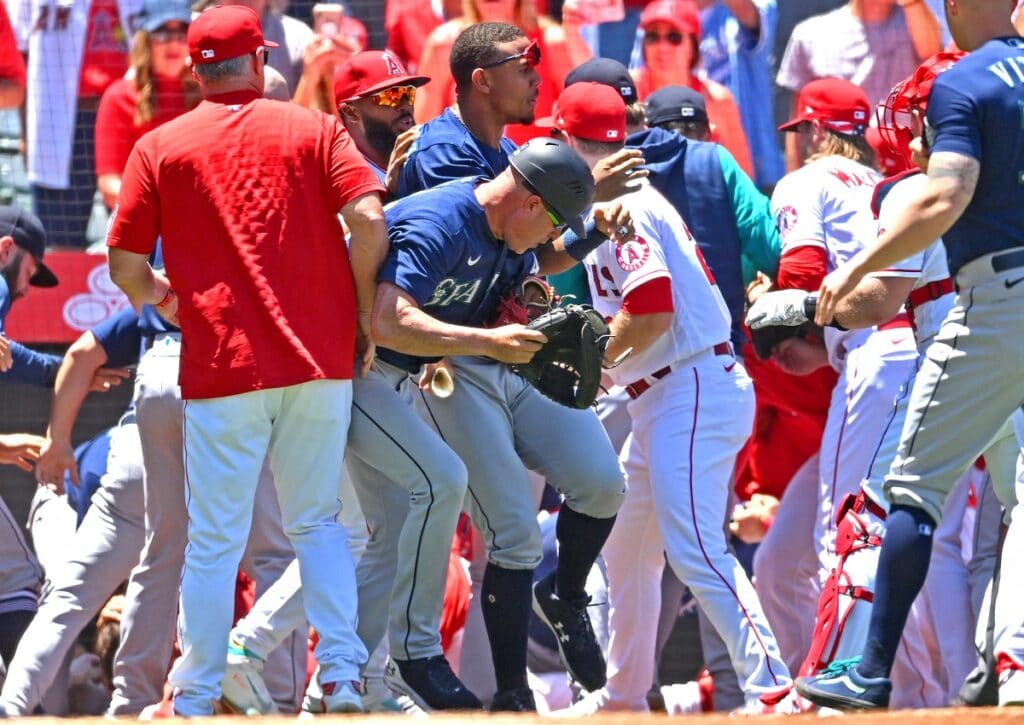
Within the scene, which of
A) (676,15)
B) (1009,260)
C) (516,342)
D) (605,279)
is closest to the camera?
(1009,260)

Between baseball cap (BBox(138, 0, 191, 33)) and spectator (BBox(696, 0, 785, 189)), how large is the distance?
2.29 m

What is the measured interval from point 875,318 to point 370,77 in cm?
183

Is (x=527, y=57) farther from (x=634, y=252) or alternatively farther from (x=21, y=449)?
(x=21, y=449)

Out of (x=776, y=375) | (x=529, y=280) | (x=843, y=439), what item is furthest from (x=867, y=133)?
(x=529, y=280)

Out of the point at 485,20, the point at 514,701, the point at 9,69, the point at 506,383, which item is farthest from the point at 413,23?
the point at 514,701

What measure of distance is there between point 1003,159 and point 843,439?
1692mm

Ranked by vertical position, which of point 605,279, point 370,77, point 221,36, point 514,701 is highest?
point 221,36

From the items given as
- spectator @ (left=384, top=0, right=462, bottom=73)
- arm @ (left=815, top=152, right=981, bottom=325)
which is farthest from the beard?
spectator @ (left=384, top=0, right=462, bottom=73)

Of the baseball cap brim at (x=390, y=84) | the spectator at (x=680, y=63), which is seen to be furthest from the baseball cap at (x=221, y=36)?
the spectator at (x=680, y=63)

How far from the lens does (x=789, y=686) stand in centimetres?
527

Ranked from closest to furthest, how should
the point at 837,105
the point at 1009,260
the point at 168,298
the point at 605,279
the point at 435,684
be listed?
1. the point at 1009,260
2. the point at 435,684
3. the point at 168,298
4. the point at 605,279
5. the point at 837,105

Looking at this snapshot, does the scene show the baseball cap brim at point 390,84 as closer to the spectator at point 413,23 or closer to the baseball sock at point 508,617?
the baseball sock at point 508,617

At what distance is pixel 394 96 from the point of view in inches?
217

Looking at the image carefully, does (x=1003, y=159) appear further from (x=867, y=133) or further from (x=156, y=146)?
(x=867, y=133)
